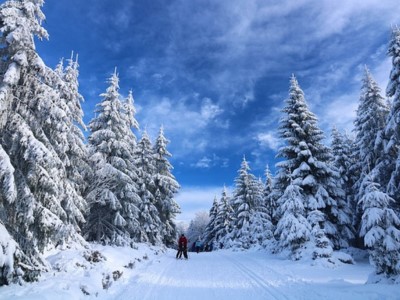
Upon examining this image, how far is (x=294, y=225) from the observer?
18578 millimetres

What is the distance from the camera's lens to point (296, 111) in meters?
23.6

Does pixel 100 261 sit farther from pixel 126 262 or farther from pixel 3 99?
pixel 3 99

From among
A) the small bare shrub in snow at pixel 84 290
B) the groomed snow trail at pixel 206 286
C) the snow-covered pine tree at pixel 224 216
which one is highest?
the snow-covered pine tree at pixel 224 216

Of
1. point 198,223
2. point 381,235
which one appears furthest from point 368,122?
point 198,223

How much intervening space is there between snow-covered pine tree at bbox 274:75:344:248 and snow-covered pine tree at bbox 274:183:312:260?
3.85 ft

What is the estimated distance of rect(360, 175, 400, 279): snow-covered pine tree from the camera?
9852 mm

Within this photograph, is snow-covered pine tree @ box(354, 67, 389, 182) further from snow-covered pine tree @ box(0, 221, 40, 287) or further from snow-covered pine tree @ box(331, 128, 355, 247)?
snow-covered pine tree @ box(0, 221, 40, 287)

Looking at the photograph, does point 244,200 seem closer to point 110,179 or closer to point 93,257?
point 110,179

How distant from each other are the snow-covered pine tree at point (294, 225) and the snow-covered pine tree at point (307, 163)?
1.17 m

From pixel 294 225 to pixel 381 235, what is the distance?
332 inches

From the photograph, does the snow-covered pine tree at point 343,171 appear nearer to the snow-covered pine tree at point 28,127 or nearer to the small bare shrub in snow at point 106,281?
the small bare shrub in snow at point 106,281

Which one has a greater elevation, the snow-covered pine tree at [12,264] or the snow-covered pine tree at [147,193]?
the snow-covered pine tree at [147,193]

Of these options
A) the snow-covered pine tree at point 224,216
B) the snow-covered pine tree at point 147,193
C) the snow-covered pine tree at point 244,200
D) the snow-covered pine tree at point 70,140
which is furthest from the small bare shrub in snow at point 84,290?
the snow-covered pine tree at point 224,216

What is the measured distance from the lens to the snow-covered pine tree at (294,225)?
18.1 metres
